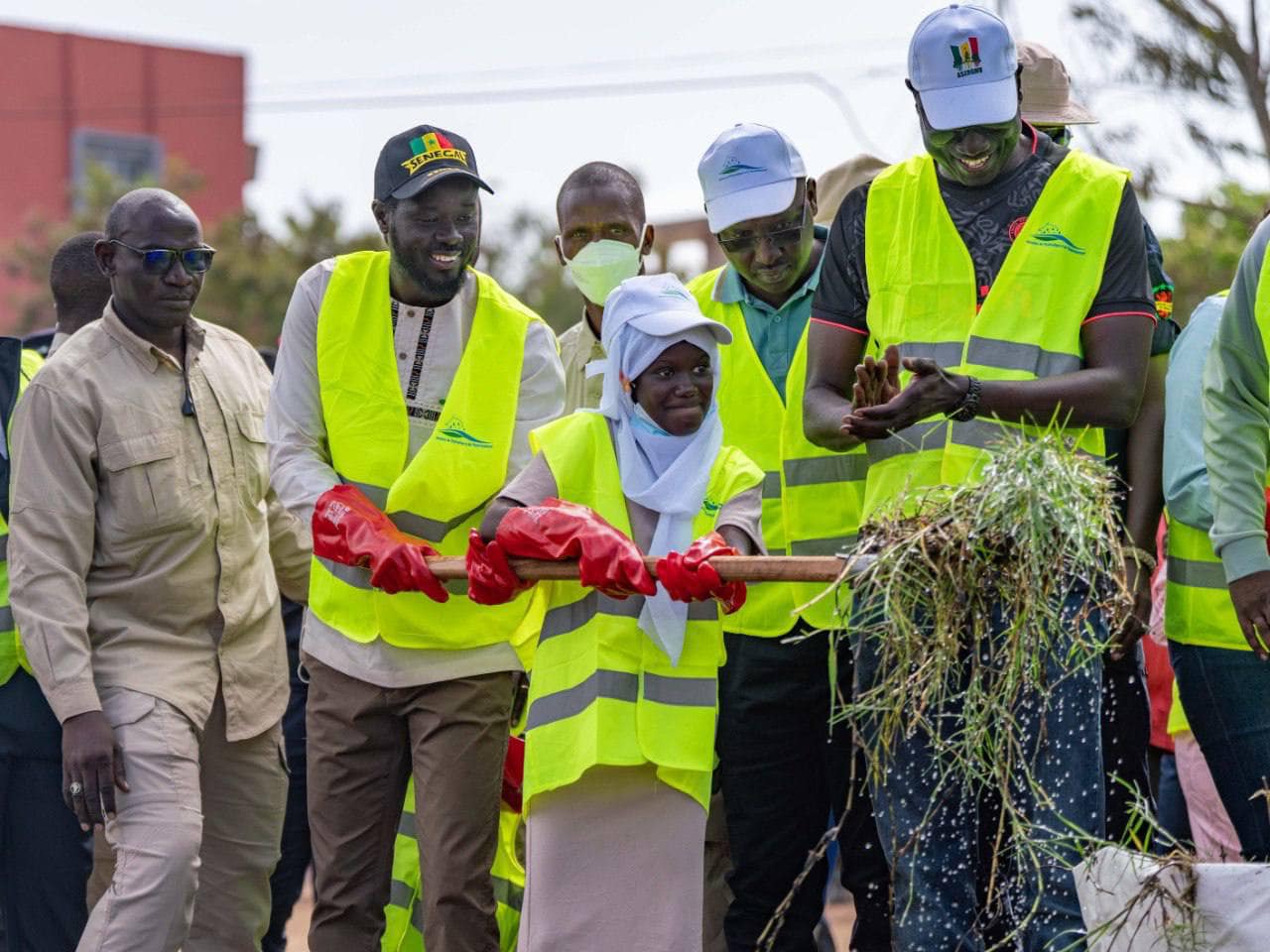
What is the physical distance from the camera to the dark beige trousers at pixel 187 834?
557 cm

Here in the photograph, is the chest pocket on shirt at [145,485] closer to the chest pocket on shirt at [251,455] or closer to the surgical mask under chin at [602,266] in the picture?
the chest pocket on shirt at [251,455]

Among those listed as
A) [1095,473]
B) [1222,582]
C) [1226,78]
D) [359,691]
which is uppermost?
[1226,78]

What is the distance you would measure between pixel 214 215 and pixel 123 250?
2737cm

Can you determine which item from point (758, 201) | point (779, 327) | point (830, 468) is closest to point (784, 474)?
point (830, 468)

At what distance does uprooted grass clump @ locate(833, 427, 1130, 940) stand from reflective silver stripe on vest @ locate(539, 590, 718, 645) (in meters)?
0.70

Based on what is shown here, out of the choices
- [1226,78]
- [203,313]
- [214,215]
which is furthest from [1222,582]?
[214,215]

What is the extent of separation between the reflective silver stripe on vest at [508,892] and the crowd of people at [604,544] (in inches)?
1.6

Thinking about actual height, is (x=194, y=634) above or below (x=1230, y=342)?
below

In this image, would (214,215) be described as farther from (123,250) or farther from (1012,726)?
(1012,726)

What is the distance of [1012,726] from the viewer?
4500 mm

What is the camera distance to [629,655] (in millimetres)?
5219

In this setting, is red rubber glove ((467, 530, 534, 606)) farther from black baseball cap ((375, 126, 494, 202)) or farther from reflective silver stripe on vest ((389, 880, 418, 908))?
reflective silver stripe on vest ((389, 880, 418, 908))

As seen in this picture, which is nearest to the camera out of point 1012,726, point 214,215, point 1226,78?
point 1012,726

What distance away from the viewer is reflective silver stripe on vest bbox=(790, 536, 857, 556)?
5.84 meters
